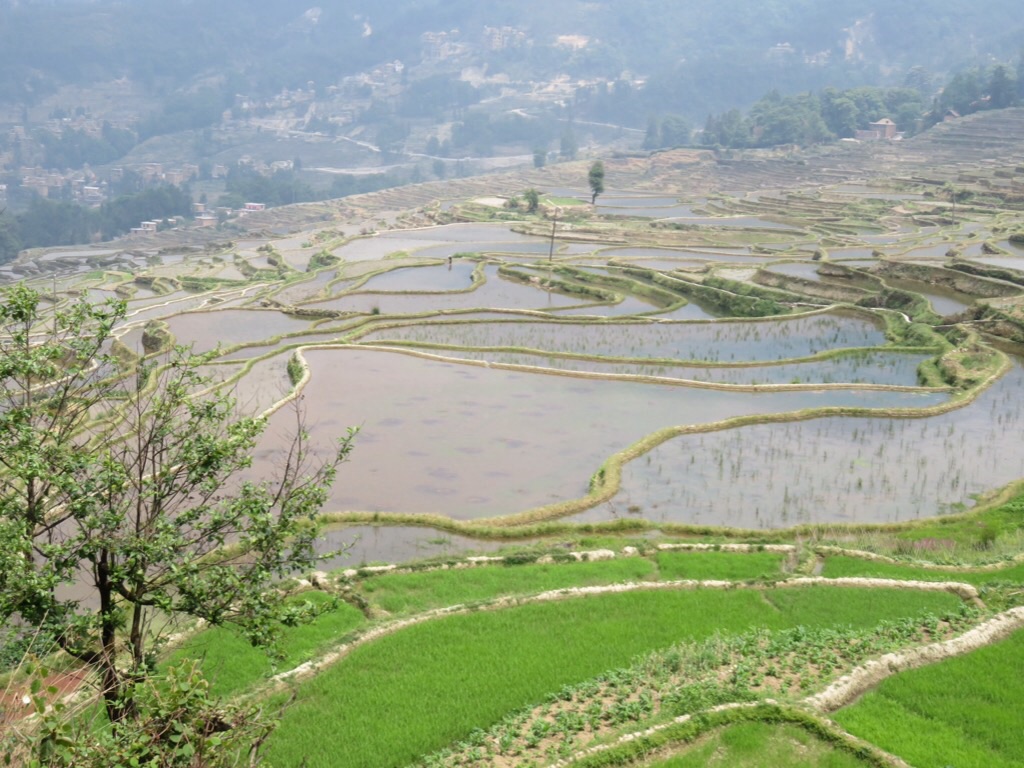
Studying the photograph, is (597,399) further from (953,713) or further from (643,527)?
(953,713)

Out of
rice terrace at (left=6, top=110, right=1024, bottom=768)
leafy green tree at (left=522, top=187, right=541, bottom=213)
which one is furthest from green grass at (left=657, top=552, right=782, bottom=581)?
Result: leafy green tree at (left=522, top=187, right=541, bottom=213)

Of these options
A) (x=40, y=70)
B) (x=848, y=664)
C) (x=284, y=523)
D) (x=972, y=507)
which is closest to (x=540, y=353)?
(x=972, y=507)

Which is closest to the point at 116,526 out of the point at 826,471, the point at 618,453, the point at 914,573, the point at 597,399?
the point at 914,573

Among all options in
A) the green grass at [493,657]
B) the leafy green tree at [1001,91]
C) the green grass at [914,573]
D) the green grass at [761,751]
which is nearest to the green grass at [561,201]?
→ the leafy green tree at [1001,91]

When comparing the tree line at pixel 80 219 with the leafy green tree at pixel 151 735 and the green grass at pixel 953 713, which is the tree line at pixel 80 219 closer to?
the leafy green tree at pixel 151 735

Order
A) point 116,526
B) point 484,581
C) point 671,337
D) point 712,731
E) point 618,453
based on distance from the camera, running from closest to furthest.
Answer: point 116,526 < point 712,731 < point 484,581 < point 618,453 < point 671,337

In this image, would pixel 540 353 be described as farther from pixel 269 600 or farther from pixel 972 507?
pixel 269 600

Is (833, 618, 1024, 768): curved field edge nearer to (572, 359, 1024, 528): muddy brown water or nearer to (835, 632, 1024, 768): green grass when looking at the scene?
(835, 632, 1024, 768): green grass
